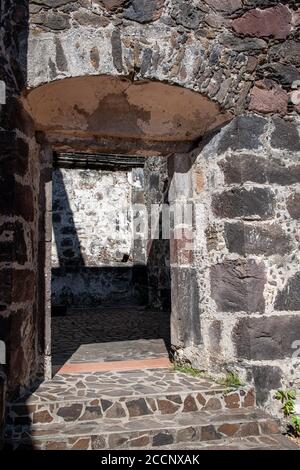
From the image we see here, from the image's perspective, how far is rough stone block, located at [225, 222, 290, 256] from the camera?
3281 mm

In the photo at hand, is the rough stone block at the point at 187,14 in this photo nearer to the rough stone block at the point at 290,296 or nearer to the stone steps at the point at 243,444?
the rough stone block at the point at 290,296

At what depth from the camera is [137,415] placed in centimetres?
296

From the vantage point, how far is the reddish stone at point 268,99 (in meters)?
3.40

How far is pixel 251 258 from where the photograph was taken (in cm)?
326

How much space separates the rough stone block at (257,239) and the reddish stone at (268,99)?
0.92 metres

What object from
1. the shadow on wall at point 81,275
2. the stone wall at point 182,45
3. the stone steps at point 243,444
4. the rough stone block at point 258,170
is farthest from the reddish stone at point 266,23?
the shadow on wall at point 81,275

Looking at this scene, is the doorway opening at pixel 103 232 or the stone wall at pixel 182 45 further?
the doorway opening at pixel 103 232

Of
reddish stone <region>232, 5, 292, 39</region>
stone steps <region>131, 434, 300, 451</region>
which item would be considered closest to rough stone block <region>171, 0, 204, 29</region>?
reddish stone <region>232, 5, 292, 39</region>

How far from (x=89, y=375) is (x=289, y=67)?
293 centimetres

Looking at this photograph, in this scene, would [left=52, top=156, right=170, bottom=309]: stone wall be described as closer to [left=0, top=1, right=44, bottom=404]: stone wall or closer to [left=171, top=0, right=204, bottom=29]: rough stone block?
[left=171, top=0, right=204, bottom=29]: rough stone block

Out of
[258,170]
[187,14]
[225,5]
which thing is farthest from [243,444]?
[225,5]

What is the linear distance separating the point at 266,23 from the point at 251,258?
5.97 feet
